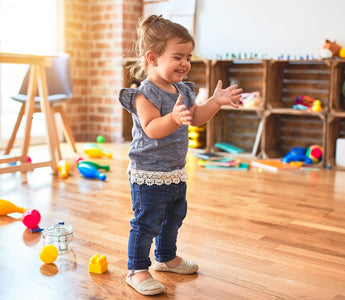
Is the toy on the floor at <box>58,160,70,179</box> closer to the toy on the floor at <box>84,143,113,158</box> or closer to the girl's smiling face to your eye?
the toy on the floor at <box>84,143,113,158</box>

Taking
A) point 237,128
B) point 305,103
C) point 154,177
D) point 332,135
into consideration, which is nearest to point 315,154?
point 332,135

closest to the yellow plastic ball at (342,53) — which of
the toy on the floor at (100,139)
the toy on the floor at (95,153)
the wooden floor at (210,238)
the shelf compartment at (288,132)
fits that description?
the shelf compartment at (288,132)

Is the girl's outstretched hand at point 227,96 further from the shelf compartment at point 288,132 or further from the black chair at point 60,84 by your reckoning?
the shelf compartment at point 288,132

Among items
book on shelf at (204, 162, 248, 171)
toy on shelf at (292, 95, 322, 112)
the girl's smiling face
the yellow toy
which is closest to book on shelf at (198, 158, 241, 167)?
book on shelf at (204, 162, 248, 171)

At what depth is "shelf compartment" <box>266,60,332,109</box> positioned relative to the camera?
4.00 metres

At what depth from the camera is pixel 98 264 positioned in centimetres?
155

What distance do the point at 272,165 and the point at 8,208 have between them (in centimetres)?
202

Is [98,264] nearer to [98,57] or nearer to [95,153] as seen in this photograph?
[95,153]

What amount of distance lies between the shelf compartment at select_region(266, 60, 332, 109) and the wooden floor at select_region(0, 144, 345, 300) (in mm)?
1096

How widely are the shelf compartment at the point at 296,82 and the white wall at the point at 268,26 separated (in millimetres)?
135

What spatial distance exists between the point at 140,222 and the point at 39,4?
3740 mm

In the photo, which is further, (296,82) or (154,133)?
(296,82)

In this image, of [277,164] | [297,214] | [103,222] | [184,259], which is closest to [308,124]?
[277,164]

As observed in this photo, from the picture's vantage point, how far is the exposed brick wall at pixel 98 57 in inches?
190
